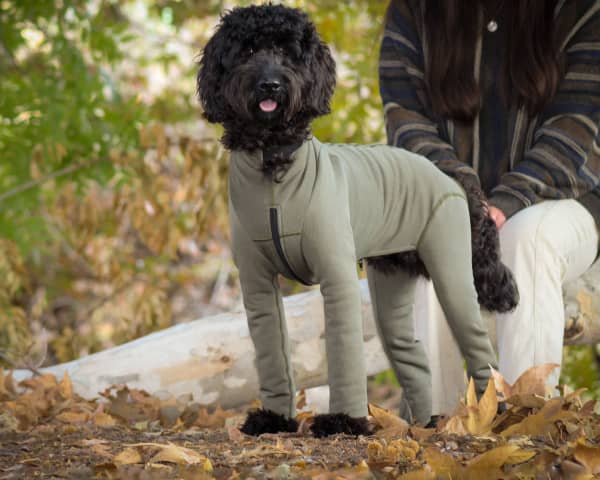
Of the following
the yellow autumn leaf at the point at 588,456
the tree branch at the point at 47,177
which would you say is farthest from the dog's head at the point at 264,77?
the tree branch at the point at 47,177

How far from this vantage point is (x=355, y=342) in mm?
2607

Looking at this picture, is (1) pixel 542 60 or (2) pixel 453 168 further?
(1) pixel 542 60

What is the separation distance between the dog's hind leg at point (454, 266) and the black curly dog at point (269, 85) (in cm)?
55

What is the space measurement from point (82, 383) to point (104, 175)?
1639mm

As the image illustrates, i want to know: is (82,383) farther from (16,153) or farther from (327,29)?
(327,29)

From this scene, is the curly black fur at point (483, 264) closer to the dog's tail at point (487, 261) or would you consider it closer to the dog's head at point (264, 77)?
the dog's tail at point (487, 261)

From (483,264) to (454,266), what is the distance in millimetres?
241

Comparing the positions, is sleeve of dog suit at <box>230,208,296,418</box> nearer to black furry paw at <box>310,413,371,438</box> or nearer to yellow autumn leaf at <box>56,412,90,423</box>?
black furry paw at <box>310,413,371,438</box>

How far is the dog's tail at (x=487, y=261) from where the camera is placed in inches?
120

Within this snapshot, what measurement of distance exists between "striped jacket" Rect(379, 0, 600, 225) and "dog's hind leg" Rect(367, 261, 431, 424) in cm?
66

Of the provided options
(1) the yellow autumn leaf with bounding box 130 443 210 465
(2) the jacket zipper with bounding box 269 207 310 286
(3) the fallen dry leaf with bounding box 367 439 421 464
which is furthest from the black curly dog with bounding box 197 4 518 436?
(1) the yellow autumn leaf with bounding box 130 443 210 465

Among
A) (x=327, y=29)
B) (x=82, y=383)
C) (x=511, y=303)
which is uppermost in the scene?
(x=327, y=29)

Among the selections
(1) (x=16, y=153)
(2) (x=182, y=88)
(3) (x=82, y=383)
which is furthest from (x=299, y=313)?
(2) (x=182, y=88)

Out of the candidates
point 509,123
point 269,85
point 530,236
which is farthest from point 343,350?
point 509,123
